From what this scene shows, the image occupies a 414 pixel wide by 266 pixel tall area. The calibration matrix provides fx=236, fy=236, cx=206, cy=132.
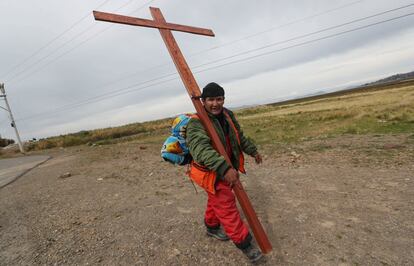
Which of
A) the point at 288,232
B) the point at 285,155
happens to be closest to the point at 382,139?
the point at 285,155

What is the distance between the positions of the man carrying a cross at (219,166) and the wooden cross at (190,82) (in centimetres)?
8

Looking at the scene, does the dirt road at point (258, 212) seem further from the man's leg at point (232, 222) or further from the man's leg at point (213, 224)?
the man's leg at point (232, 222)

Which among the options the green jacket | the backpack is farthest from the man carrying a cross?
the backpack

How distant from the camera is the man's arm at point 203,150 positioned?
7.57 feet

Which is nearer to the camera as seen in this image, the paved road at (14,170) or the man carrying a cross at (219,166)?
the man carrying a cross at (219,166)

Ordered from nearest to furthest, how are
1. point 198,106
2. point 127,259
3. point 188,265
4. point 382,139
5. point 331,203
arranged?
point 198,106 → point 188,265 → point 127,259 → point 331,203 → point 382,139

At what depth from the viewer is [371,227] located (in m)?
3.07

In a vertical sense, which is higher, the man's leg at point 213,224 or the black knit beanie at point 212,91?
the black knit beanie at point 212,91

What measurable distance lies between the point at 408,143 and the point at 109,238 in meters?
8.03

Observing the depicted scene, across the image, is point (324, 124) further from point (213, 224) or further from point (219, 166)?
point (219, 166)

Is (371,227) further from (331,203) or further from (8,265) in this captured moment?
(8,265)

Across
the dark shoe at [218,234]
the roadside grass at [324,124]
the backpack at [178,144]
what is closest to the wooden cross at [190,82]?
the backpack at [178,144]

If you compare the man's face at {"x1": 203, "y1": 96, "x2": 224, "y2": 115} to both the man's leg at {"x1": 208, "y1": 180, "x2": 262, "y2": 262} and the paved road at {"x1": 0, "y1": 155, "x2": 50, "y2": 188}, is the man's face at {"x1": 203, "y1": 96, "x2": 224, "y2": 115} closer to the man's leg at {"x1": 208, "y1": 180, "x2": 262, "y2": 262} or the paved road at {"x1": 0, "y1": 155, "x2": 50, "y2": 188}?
the man's leg at {"x1": 208, "y1": 180, "x2": 262, "y2": 262}

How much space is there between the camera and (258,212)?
391 cm
